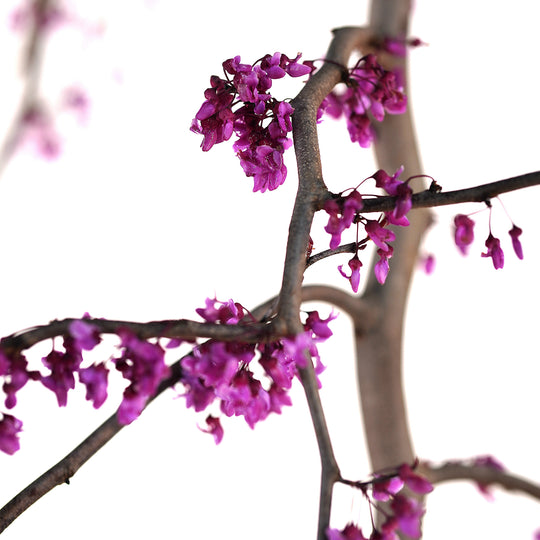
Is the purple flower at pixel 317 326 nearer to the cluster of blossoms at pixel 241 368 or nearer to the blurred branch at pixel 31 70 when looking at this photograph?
the cluster of blossoms at pixel 241 368

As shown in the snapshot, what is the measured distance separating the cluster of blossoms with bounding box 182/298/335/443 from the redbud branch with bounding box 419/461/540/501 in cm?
32

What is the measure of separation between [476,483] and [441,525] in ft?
2.29

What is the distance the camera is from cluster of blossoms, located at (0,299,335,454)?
38 cm

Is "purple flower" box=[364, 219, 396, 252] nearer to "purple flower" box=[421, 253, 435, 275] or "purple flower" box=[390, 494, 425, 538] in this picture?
"purple flower" box=[390, 494, 425, 538]

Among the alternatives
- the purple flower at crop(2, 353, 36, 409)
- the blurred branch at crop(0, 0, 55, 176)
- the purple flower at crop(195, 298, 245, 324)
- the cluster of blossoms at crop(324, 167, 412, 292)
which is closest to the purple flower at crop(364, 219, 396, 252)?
the cluster of blossoms at crop(324, 167, 412, 292)

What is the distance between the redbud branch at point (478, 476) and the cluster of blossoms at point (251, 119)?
39 centimetres

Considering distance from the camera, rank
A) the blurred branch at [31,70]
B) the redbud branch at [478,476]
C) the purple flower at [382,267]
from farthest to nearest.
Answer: the blurred branch at [31,70]
the redbud branch at [478,476]
the purple flower at [382,267]

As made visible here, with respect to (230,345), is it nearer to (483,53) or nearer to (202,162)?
(202,162)

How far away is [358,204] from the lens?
424mm

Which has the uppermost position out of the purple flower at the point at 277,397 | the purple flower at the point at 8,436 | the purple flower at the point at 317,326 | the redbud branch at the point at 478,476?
the purple flower at the point at 317,326

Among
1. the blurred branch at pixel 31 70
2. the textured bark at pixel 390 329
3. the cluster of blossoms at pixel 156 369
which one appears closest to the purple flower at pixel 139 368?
the cluster of blossoms at pixel 156 369

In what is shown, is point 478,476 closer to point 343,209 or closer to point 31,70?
point 343,209

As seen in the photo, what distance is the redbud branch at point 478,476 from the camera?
0.74 metres

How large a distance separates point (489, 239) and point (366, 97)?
0.66ft
